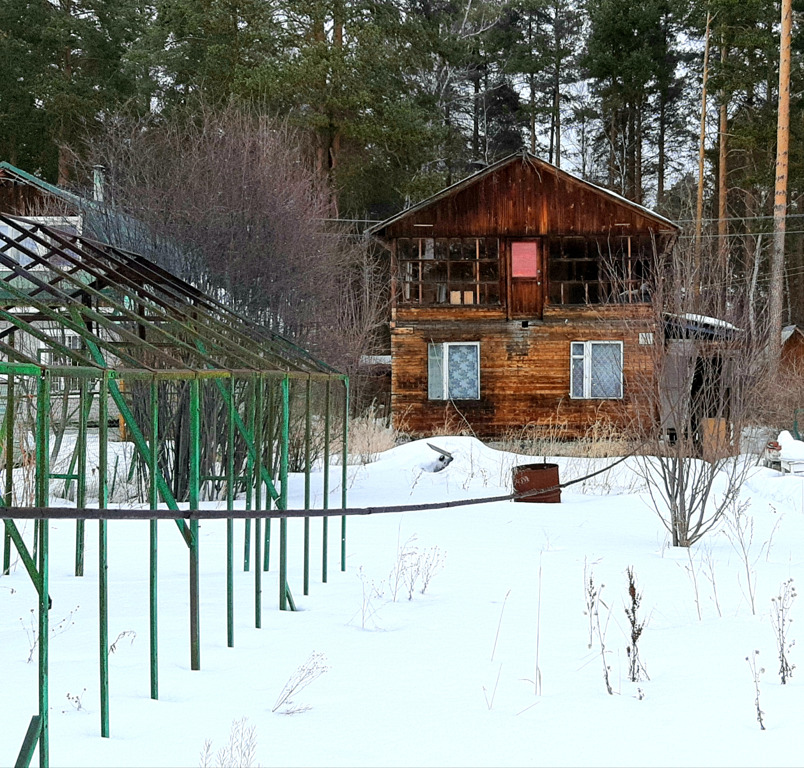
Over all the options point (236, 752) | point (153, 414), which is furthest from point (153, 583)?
point (236, 752)

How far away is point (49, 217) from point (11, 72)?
46.8 ft

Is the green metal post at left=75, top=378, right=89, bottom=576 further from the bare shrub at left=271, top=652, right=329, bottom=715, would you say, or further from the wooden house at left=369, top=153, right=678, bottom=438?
the wooden house at left=369, top=153, right=678, bottom=438

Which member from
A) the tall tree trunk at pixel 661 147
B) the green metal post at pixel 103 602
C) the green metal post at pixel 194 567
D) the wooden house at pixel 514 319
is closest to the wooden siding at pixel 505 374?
the wooden house at pixel 514 319

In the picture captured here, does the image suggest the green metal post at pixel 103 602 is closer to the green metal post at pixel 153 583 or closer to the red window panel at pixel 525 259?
the green metal post at pixel 153 583

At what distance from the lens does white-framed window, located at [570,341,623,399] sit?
22000 mm

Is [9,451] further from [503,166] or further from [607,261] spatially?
[607,261]

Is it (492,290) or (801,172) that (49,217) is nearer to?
(492,290)

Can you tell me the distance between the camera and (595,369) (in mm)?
22125

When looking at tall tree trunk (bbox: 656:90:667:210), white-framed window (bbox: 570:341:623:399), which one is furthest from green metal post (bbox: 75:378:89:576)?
tall tree trunk (bbox: 656:90:667:210)

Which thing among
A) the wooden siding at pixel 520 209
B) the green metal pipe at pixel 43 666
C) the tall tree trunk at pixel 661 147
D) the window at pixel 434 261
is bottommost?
the green metal pipe at pixel 43 666

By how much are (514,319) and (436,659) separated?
16.8 m

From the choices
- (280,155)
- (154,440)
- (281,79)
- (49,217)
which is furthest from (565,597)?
(281,79)

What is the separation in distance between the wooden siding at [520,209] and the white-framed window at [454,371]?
99.1 inches

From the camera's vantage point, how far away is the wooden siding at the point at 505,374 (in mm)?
22031
